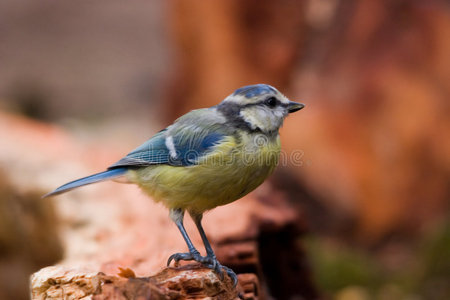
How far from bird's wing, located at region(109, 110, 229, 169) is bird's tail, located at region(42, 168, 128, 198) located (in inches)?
1.9

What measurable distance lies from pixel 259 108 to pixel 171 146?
0.58 metres

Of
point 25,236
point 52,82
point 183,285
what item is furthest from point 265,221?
point 52,82

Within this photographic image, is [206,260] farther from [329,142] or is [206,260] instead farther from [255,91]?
[329,142]

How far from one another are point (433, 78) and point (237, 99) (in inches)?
163

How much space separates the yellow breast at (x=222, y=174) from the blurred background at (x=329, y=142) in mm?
1003

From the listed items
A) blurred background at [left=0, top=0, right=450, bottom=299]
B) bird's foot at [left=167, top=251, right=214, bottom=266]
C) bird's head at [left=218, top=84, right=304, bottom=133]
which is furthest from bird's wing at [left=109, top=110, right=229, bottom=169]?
blurred background at [left=0, top=0, right=450, bottom=299]

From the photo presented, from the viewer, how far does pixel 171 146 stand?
3320 millimetres

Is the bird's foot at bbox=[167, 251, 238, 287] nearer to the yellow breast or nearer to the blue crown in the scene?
the yellow breast

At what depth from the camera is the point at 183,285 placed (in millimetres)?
2709

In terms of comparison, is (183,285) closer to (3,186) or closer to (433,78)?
(3,186)

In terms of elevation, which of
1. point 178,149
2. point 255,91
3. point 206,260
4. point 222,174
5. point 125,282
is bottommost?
point 206,260

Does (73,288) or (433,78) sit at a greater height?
(433,78)

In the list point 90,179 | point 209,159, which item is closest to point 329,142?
point 209,159

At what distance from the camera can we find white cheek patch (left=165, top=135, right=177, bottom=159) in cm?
328
